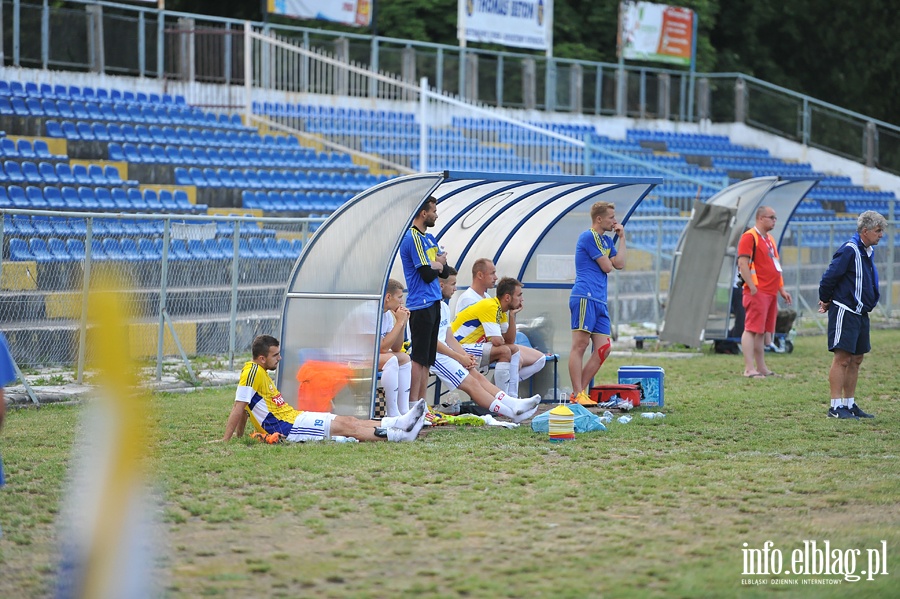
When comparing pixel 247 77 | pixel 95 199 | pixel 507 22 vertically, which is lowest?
pixel 95 199

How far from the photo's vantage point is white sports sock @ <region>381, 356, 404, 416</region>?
9703mm

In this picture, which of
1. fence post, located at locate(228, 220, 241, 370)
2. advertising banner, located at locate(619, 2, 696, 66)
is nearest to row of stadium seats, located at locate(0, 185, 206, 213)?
fence post, located at locate(228, 220, 241, 370)

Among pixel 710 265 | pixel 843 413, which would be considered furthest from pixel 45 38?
pixel 843 413

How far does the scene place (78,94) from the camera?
68.4ft

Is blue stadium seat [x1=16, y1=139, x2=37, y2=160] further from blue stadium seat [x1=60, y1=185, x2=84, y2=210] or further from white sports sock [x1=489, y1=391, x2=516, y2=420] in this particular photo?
white sports sock [x1=489, y1=391, x2=516, y2=420]

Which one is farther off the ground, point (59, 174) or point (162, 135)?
point (162, 135)

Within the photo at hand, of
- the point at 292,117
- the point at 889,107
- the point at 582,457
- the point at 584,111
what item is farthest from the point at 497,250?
the point at 889,107

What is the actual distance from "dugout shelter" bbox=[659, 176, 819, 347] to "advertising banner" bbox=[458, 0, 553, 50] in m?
13.9

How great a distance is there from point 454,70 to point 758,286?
16645 mm

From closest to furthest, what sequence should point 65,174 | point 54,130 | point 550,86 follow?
point 65,174
point 54,130
point 550,86

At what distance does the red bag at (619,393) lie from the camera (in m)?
11.2

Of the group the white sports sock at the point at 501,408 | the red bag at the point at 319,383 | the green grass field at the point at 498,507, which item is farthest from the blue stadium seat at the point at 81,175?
the white sports sock at the point at 501,408

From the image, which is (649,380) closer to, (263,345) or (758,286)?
(758,286)

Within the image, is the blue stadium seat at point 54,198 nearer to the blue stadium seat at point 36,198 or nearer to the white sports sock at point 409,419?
the blue stadium seat at point 36,198
